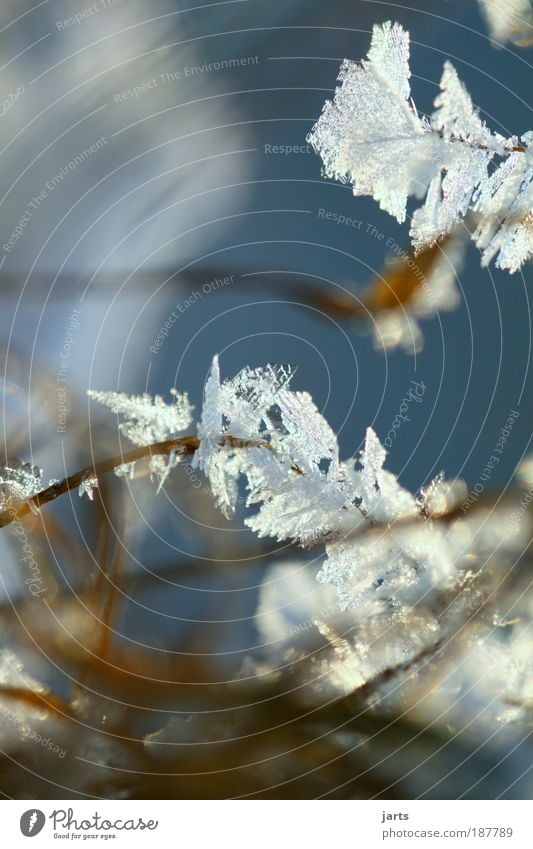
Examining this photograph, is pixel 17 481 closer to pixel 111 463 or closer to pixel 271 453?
pixel 111 463

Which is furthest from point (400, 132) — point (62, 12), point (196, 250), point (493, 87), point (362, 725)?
point (362, 725)

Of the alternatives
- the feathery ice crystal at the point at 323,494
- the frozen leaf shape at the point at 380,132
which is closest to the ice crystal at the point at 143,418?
the feathery ice crystal at the point at 323,494

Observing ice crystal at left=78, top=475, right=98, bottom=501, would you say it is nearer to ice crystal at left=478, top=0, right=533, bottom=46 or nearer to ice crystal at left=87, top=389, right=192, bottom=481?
ice crystal at left=87, top=389, right=192, bottom=481
